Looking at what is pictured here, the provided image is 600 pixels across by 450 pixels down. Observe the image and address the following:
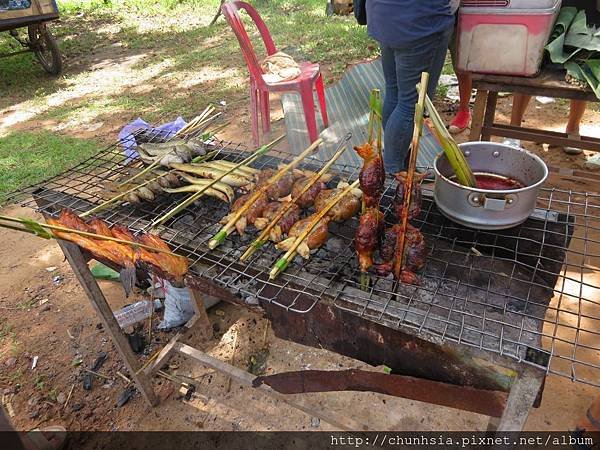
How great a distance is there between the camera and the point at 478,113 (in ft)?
13.2

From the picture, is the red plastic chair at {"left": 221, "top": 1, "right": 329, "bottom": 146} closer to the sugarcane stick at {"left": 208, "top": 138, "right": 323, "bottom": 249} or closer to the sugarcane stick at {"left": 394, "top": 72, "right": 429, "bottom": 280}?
the sugarcane stick at {"left": 208, "top": 138, "right": 323, "bottom": 249}

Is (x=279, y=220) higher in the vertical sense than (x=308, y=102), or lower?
higher

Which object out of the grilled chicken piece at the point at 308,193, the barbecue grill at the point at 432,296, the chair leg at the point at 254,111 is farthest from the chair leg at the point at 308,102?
the barbecue grill at the point at 432,296

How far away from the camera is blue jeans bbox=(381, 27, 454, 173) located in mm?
3443

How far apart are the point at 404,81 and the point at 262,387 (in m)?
2.77

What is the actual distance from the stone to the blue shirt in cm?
389

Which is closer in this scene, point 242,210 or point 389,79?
point 242,210

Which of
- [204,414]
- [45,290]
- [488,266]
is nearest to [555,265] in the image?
[488,266]

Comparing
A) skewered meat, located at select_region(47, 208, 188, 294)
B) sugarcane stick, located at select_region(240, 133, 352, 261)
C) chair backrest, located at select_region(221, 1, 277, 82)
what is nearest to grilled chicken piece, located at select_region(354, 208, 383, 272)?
sugarcane stick, located at select_region(240, 133, 352, 261)

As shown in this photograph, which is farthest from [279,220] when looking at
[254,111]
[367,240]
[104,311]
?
[254,111]

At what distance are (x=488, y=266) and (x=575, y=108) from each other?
430cm

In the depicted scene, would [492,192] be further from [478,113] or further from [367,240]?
[478,113]

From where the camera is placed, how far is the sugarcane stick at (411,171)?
4.84 feet

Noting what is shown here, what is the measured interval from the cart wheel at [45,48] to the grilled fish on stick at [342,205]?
10.2 m
